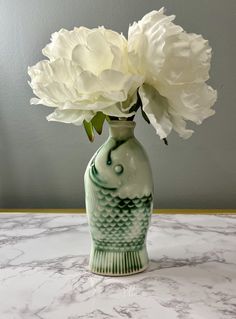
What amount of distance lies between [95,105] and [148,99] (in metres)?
0.07

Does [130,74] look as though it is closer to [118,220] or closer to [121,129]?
[121,129]

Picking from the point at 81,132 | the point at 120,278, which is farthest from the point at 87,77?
the point at 81,132

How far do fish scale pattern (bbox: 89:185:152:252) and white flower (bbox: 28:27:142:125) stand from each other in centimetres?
13

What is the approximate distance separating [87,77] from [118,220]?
220 millimetres

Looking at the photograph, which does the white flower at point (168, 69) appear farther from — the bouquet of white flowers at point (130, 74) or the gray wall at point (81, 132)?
the gray wall at point (81, 132)

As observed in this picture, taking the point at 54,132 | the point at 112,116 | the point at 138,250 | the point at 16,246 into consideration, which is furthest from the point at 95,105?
the point at 54,132

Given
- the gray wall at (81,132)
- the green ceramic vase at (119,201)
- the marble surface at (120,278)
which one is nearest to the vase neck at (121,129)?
the green ceramic vase at (119,201)

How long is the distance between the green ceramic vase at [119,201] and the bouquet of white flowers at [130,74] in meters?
0.06

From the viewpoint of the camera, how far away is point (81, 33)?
2.23 feet

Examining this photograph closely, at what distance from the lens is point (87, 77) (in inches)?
25.3

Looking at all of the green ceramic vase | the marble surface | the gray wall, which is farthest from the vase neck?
the gray wall

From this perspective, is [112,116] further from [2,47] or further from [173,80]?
[2,47]

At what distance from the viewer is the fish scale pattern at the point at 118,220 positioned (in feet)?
2.33

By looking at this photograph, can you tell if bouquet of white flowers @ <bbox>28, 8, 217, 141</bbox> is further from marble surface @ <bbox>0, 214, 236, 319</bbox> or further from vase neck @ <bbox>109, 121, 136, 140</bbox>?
marble surface @ <bbox>0, 214, 236, 319</bbox>
